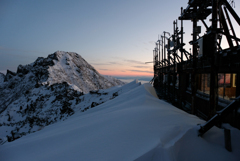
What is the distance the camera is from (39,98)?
35406 millimetres

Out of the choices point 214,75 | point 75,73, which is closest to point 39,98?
point 214,75

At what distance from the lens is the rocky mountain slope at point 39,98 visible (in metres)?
26.5

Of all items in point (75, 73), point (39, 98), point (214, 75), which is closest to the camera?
point (214, 75)

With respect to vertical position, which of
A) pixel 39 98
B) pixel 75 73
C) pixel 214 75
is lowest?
pixel 39 98

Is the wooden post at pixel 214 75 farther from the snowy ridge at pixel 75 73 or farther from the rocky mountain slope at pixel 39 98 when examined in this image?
the snowy ridge at pixel 75 73

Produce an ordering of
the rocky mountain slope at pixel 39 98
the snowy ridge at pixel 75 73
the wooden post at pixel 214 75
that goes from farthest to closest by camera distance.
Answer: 1. the snowy ridge at pixel 75 73
2. the rocky mountain slope at pixel 39 98
3. the wooden post at pixel 214 75

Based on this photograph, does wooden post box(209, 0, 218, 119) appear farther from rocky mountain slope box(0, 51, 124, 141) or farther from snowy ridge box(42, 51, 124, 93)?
snowy ridge box(42, 51, 124, 93)

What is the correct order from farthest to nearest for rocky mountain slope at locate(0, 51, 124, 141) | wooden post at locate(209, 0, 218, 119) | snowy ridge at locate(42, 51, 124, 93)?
1. snowy ridge at locate(42, 51, 124, 93)
2. rocky mountain slope at locate(0, 51, 124, 141)
3. wooden post at locate(209, 0, 218, 119)

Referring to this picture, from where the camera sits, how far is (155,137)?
3.94m

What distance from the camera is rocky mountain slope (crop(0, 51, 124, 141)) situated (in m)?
26.5

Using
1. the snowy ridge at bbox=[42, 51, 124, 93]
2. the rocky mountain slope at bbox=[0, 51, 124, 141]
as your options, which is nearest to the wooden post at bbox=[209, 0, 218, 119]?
the rocky mountain slope at bbox=[0, 51, 124, 141]

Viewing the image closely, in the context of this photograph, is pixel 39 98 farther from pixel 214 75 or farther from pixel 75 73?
pixel 75 73

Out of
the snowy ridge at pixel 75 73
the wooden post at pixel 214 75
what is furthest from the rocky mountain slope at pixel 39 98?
the wooden post at pixel 214 75

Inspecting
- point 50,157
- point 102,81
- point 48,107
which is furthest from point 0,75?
point 50,157
